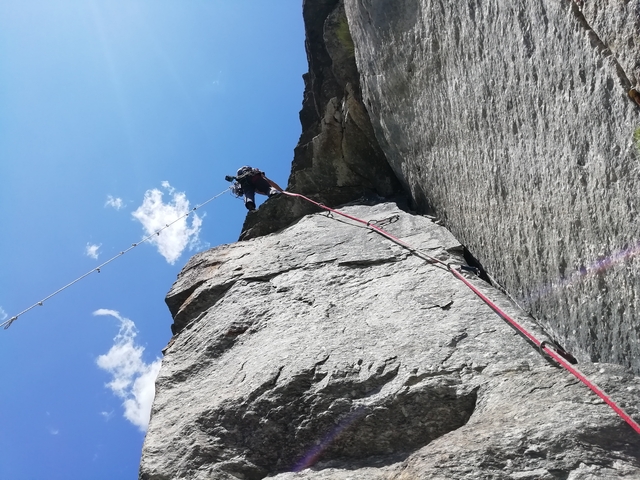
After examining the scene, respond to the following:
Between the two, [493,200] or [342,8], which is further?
[342,8]

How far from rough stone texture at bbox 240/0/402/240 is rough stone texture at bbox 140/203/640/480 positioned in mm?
3395

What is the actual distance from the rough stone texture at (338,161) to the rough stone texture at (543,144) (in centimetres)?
312

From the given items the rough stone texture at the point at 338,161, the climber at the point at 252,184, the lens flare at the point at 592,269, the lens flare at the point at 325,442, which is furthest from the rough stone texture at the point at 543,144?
the climber at the point at 252,184

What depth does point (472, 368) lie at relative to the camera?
379 centimetres

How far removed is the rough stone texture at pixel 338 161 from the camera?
9.64m

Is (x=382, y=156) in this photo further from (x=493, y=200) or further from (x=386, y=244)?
(x=493, y=200)

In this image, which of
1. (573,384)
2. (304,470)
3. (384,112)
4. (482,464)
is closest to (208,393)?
(304,470)

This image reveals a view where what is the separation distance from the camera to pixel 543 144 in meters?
3.76

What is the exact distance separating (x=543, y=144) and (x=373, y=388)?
219 centimetres

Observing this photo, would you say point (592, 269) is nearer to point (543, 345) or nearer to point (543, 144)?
point (543, 345)

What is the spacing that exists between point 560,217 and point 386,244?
2931mm

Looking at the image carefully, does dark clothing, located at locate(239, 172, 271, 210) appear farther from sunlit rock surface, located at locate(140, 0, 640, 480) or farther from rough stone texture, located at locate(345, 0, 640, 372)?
rough stone texture, located at locate(345, 0, 640, 372)

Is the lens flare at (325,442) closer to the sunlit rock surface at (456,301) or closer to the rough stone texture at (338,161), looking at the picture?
the sunlit rock surface at (456,301)

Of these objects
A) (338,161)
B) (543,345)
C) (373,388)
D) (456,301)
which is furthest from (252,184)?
(543,345)
